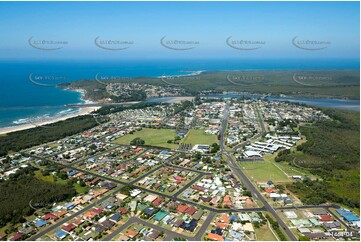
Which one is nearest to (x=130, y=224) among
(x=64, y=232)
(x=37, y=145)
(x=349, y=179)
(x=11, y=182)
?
(x=64, y=232)

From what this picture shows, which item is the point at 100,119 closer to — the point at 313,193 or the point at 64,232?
the point at 64,232

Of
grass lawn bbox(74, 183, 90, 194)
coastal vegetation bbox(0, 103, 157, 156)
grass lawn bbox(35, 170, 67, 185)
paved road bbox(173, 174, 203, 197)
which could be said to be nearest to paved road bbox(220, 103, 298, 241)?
paved road bbox(173, 174, 203, 197)

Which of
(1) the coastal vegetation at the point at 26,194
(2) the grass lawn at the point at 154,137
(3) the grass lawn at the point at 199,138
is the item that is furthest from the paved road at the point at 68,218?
(3) the grass lawn at the point at 199,138

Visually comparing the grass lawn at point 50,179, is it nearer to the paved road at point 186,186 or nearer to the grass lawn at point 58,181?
the grass lawn at point 58,181

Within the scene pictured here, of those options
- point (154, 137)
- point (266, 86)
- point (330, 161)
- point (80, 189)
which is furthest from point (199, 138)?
point (266, 86)

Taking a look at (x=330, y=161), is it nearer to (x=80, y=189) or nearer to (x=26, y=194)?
(x=80, y=189)
